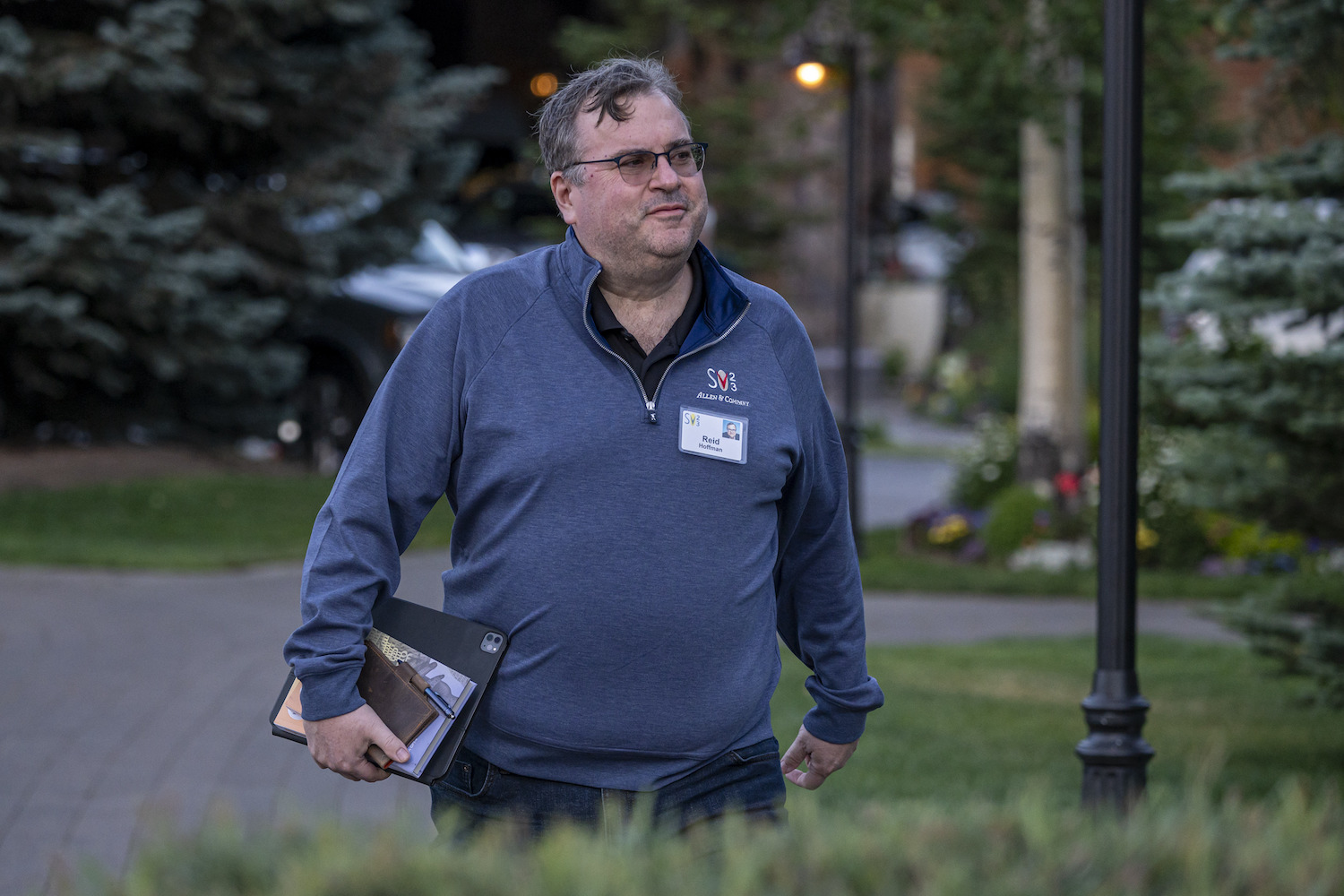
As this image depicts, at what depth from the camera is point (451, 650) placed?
286cm

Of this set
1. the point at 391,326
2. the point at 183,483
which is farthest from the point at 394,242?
the point at 183,483

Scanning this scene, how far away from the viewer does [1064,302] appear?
12.3 meters

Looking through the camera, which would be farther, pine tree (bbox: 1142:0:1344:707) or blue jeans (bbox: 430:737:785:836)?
pine tree (bbox: 1142:0:1344:707)

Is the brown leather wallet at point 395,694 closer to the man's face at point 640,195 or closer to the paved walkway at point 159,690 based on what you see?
the paved walkway at point 159,690

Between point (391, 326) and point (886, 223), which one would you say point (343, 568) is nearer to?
point (391, 326)

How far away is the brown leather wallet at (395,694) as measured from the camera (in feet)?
9.29

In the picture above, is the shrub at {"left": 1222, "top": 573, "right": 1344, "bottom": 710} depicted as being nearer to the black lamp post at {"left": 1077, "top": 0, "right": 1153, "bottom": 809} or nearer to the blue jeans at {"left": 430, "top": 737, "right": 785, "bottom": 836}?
the black lamp post at {"left": 1077, "top": 0, "right": 1153, "bottom": 809}

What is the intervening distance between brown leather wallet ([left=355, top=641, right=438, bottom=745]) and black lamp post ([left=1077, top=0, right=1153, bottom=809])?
2.22 meters

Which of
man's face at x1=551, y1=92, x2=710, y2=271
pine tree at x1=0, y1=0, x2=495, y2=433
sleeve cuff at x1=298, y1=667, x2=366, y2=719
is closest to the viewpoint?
sleeve cuff at x1=298, y1=667, x2=366, y2=719

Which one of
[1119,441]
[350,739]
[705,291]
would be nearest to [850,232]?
[1119,441]

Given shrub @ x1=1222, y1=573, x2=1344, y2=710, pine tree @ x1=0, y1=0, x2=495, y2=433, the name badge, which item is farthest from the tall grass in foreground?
pine tree @ x1=0, y1=0, x2=495, y2=433

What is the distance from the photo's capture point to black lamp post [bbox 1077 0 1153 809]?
14.7 feet

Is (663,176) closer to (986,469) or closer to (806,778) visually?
(806,778)

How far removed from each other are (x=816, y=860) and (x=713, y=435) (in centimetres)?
120
